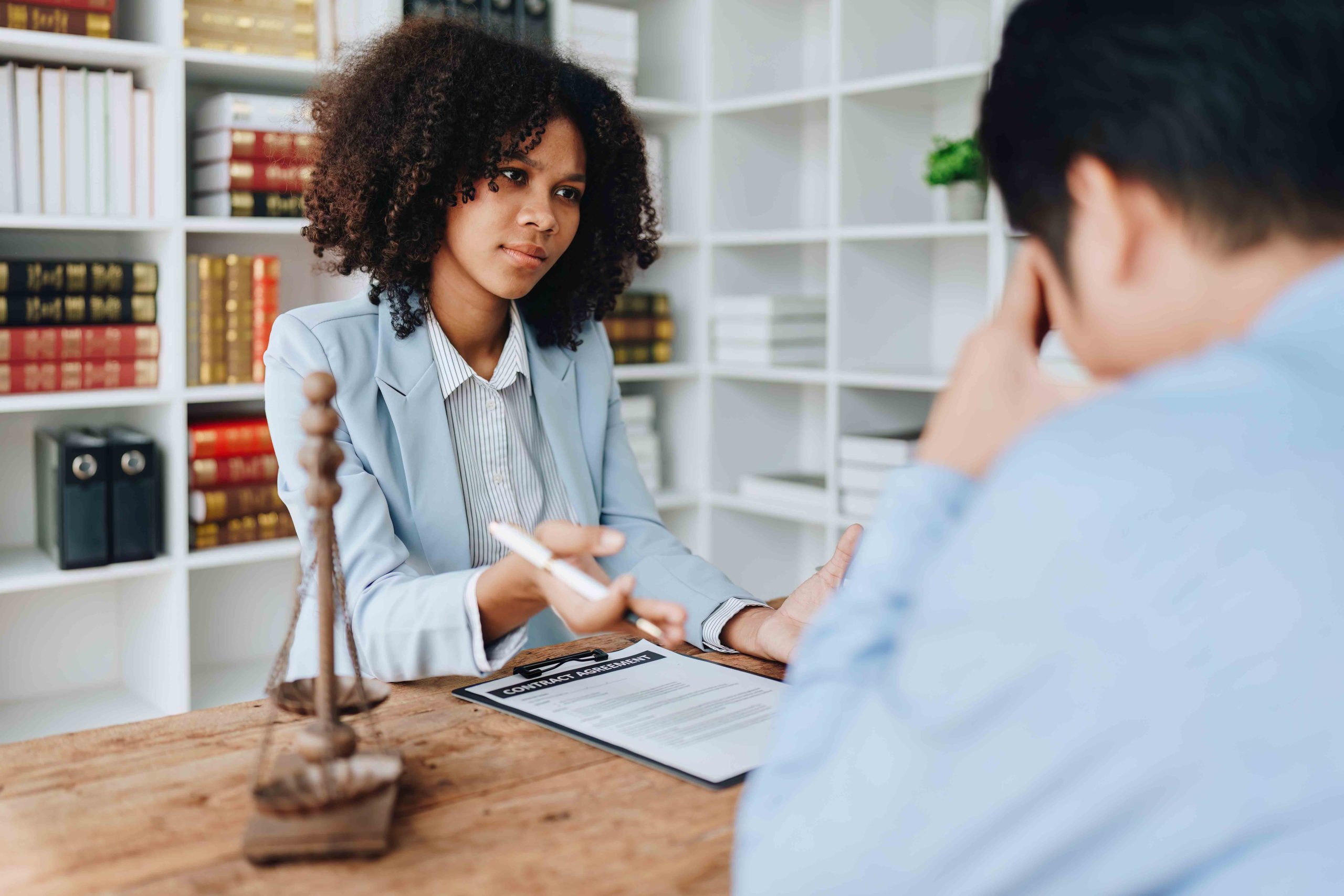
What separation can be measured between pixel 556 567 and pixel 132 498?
1.99 meters

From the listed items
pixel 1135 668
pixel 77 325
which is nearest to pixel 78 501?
pixel 77 325

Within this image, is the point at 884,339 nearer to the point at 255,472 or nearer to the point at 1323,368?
the point at 255,472

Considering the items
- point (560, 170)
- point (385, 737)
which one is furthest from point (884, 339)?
point (385, 737)

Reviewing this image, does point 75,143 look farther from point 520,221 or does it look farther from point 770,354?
point 770,354

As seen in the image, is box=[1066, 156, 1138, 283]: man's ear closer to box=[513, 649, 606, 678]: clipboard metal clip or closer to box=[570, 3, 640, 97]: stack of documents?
box=[513, 649, 606, 678]: clipboard metal clip

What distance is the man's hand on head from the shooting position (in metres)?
0.64

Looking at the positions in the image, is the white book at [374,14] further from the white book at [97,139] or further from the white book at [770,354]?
the white book at [770,354]

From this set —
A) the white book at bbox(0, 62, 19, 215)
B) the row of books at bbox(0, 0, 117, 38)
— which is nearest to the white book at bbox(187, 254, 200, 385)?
the white book at bbox(0, 62, 19, 215)

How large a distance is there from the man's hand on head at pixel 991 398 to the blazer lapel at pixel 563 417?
3.50 ft

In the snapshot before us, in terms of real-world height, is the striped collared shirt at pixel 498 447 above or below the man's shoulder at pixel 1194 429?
below

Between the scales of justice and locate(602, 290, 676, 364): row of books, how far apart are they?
2394mm

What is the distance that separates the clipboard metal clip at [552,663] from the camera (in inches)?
47.0

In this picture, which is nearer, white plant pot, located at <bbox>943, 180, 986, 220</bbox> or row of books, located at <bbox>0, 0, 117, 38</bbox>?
row of books, located at <bbox>0, 0, 117, 38</bbox>

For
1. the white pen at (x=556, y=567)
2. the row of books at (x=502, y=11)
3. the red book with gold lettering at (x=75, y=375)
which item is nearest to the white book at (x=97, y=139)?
the red book with gold lettering at (x=75, y=375)
